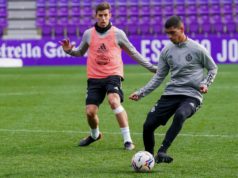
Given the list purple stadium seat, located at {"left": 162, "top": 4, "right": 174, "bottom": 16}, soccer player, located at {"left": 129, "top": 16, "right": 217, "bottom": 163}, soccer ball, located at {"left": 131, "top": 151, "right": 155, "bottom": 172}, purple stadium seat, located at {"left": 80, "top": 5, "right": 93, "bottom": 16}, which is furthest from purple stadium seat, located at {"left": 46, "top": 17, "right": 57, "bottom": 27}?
soccer ball, located at {"left": 131, "top": 151, "right": 155, "bottom": 172}

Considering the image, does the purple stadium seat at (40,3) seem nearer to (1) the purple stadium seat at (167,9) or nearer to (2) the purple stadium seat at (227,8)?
(1) the purple stadium seat at (167,9)

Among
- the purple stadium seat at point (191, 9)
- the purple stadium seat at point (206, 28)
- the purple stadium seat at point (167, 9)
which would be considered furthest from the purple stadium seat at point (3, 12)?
the purple stadium seat at point (206, 28)

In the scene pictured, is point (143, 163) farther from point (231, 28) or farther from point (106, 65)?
point (231, 28)

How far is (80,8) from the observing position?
3909 cm

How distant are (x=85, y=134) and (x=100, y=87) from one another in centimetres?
184

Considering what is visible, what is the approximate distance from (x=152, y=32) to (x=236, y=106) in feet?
71.9

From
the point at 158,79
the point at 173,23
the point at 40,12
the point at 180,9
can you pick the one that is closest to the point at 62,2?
the point at 40,12

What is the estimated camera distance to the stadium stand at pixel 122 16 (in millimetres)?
38062

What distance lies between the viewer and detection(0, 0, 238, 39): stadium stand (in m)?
38.1

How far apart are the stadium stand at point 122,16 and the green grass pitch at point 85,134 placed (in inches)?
642

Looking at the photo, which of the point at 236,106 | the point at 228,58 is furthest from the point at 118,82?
the point at 228,58

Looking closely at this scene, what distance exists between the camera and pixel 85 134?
1234cm

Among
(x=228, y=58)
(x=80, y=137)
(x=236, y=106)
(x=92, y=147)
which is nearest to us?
(x=92, y=147)

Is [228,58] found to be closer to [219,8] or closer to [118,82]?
[219,8]
